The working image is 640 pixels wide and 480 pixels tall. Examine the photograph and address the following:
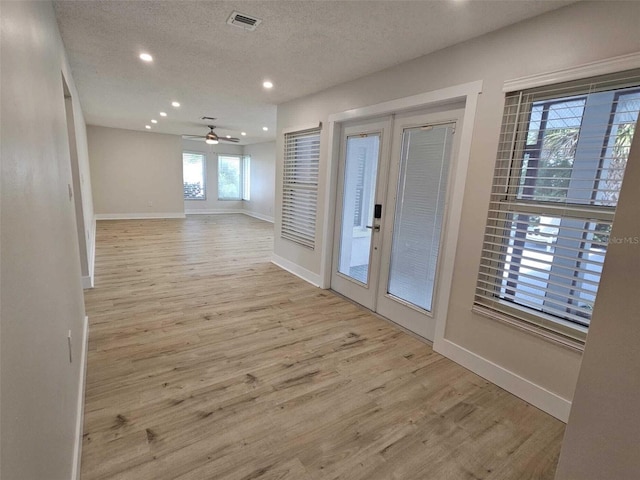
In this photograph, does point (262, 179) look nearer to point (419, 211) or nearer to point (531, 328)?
point (419, 211)

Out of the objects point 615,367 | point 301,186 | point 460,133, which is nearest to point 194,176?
point 301,186

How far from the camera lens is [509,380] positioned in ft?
7.50

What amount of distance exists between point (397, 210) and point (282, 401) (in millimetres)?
2003

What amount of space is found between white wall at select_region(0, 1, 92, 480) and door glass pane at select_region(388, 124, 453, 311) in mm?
2629

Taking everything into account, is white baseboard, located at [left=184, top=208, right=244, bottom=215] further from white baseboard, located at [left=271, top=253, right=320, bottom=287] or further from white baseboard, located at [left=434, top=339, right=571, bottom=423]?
white baseboard, located at [left=434, top=339, right=571, bottom=423]

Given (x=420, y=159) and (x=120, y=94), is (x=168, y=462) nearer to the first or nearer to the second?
(x=420, y=159)

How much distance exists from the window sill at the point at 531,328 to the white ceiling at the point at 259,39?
6.49 ft

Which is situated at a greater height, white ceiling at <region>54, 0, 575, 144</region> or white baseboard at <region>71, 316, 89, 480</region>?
white ceiling at <region>54, 0, 575, 144</region>

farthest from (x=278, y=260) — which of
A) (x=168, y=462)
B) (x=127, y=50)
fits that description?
(x=168, y=462)

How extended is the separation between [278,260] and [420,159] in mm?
2959

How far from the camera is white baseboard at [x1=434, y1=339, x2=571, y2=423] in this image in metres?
2.06

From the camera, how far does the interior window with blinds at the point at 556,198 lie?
5.90ft

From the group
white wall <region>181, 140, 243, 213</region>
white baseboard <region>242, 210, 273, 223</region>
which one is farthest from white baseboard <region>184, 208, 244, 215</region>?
white baseboard <region>242, 210, 273, 223</region>

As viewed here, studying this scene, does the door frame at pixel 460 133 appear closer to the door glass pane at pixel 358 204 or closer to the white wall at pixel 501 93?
the white wall at pixel 501 93
